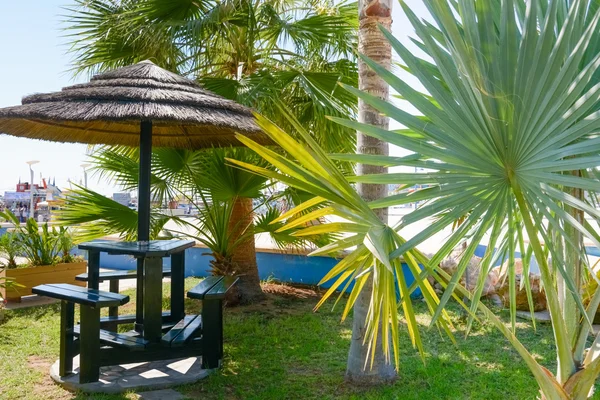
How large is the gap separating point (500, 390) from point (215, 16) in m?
5.09

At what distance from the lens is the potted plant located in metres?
7.44

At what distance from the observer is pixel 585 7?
6.44 feet

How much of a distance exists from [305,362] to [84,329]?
6.27ft

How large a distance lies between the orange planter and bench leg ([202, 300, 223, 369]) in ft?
13.9

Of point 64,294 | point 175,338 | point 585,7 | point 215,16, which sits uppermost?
point 215,16

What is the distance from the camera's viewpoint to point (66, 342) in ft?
13.6

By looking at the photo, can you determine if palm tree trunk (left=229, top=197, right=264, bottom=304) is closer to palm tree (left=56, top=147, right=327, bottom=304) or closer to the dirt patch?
palm tree (left=56, top=147, right=327, bottom=304)

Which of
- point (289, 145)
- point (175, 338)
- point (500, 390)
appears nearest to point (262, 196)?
point (175, 338)

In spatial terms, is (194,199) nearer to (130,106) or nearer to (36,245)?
(36,245)

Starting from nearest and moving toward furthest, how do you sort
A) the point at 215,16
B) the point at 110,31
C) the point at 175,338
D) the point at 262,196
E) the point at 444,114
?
the point at 444,114 < the point at 175,338 < the point at 215,16 < the point at 262,196 < the point at 110,31

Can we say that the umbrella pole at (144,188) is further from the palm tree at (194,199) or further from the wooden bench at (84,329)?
the palm tree at (194,199)

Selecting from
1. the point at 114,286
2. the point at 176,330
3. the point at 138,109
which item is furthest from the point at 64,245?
the point at 138,109

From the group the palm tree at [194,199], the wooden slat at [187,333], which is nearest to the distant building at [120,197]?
the palm tree at [194,199]

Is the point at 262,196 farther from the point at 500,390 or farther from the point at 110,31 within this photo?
the point at 500,390
